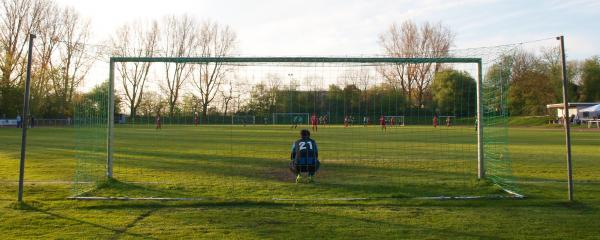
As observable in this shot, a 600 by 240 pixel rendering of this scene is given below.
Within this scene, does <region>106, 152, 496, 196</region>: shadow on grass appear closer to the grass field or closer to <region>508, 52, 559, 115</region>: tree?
the grass field

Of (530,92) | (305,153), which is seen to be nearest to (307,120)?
(305,153)

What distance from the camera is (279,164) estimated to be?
15664 mm

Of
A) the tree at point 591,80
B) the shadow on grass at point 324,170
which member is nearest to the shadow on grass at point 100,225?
the shadow on grass at point 324,170

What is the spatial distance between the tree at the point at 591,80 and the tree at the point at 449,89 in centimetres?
8167

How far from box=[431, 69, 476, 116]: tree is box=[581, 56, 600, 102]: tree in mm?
81668

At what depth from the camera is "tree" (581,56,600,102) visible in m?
83.6

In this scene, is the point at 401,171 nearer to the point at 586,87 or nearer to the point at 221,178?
the point at 221,178

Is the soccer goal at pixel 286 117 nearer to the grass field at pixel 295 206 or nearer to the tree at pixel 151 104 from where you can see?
the grass field at pixel 295 206

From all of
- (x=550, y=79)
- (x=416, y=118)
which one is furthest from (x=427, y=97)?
(x=550, y=79)

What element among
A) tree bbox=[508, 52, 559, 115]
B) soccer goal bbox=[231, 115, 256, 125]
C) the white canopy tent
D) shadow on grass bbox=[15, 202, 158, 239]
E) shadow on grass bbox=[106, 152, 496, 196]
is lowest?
shadow on grass bbox=[15, 202, 158, 239]

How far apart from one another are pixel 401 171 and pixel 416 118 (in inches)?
61.0

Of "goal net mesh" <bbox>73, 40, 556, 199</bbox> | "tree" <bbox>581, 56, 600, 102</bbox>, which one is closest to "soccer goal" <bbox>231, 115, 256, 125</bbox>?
"goal net mesh" <bbox>73, 40, 556, 199</bbox>

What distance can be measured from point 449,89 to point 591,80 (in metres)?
82.9

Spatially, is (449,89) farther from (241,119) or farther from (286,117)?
(241,119)
